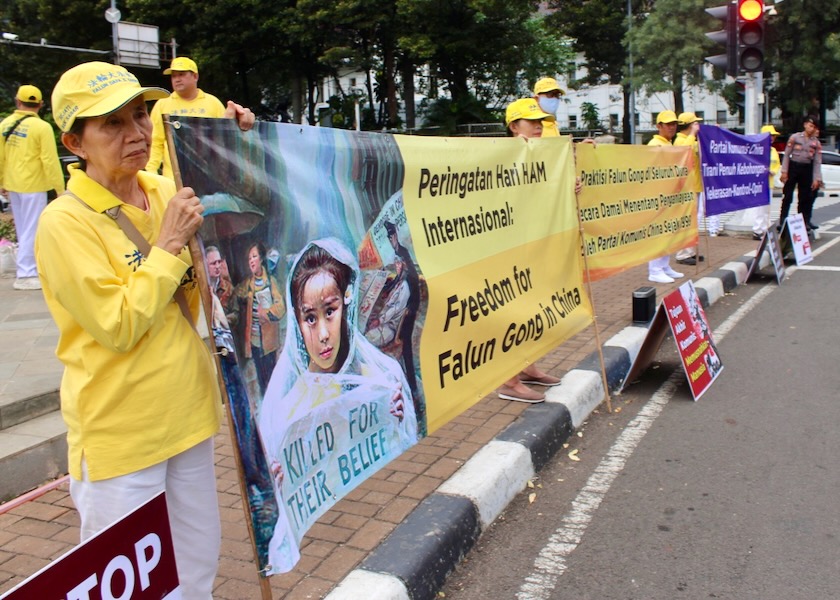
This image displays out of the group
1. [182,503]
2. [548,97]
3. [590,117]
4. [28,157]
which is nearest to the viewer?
[182,503]

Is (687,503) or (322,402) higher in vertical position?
(322,402)

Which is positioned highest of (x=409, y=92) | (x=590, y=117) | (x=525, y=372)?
(x=409, y=92)

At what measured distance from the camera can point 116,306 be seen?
1.96 m

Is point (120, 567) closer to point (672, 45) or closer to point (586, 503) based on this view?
point (586, 503)

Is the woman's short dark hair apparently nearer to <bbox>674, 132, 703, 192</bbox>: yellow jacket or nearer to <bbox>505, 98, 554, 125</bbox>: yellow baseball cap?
<bbox>505, 98, 554, 125</bbox>: yellow baseball cap

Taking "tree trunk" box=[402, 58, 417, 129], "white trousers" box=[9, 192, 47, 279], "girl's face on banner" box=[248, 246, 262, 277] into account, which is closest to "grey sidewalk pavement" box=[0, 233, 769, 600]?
"girl's face on banner" box=[248, 246, 262, 277]

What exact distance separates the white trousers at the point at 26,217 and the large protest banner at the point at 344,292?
5.35m

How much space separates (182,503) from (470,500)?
5.01 feet

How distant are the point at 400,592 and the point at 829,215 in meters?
17.7

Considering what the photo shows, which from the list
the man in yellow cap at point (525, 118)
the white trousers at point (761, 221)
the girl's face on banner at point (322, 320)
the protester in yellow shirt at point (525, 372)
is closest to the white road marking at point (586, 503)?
the protester in yellow shirt at point (525, 372)

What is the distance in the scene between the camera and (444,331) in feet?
11.8

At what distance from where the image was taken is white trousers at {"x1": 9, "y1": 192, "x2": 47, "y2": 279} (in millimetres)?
7680

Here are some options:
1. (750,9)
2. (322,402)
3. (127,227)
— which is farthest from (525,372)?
(750,9)

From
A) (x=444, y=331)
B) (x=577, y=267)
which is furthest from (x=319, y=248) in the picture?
(x=577, y=267)
